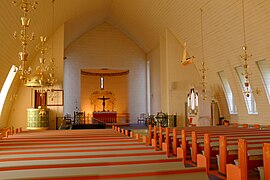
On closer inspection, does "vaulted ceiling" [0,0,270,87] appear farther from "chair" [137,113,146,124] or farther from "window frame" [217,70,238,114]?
"chair" [137,113,146,124]

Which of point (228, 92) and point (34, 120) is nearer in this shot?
point (228, 92)

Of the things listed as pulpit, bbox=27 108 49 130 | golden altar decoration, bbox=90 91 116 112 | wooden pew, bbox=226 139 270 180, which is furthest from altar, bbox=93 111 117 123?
wooden pew, bbox=226 139 270 180

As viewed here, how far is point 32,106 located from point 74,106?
4.21m

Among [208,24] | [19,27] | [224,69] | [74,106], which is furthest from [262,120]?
[74,106]

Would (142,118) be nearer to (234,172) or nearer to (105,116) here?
(105,116)

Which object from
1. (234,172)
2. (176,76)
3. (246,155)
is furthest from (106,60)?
(234,172)

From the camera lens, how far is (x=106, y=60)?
19891 mm

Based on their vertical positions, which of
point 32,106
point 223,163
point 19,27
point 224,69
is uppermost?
point 19,27

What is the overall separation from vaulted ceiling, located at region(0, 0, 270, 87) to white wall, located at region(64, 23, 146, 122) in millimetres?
783

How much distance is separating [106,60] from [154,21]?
549 cm

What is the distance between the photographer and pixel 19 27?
1008 centimetres

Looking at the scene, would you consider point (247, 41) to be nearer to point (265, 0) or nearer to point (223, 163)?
point (265, 0)

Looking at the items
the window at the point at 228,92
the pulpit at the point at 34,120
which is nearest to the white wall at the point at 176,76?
the window at the point at 228,92

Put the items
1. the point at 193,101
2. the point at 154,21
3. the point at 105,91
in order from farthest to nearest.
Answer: the point at 105,91
the point at 154,21
the point at 193,101
